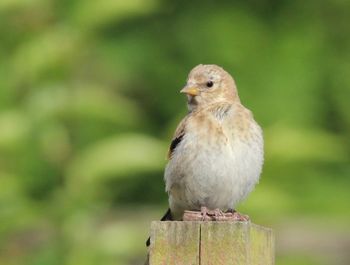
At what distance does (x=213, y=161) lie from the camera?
5.15 meters

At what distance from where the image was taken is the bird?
5.11m

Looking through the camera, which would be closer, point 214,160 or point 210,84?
point 214,160

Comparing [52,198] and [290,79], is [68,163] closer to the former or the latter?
[52,198]

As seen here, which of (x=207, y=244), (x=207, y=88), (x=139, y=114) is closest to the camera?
(x=207, y=244)

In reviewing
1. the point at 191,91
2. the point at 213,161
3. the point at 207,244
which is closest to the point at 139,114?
the point at 191,91

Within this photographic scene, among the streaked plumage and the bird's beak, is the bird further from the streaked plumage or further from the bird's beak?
the bird's beak

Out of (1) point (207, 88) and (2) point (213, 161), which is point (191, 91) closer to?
(1) point (207, 88)

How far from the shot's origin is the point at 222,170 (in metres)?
5.12

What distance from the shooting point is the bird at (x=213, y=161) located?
511 centimetres

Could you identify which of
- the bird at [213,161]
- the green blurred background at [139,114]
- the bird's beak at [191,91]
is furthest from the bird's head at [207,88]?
the green blurred background at [139,114]

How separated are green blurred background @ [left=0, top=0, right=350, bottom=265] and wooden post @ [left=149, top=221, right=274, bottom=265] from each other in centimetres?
241

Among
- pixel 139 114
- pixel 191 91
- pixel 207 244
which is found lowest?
pixel 207 244

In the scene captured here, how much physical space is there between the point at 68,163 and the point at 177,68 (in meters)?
2.78

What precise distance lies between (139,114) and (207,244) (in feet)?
16.2
